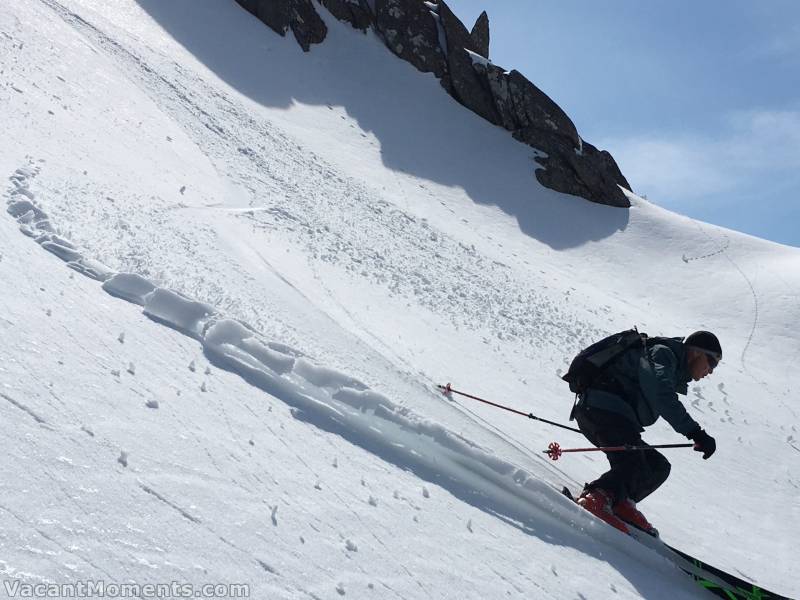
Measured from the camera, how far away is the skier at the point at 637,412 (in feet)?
16.8

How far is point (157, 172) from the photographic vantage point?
10703mm

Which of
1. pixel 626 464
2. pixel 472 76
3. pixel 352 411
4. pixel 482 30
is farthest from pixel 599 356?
pixel 482 30

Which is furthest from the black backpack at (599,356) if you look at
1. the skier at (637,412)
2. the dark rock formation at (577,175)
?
the dark rock formation at (577,175)

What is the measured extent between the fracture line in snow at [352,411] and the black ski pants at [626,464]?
480mm

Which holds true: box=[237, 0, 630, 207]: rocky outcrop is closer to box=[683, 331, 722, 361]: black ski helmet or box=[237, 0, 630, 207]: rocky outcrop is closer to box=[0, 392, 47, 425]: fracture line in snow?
box=[683, 331, 722, 361]: black ski helmet

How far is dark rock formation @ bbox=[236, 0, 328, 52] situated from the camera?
27.5 metres

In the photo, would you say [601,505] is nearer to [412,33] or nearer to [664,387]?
[664,387]

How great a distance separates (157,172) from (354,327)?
4720 millimetres

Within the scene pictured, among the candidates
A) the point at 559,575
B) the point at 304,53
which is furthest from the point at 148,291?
the point at 304,53

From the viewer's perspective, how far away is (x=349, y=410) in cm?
506

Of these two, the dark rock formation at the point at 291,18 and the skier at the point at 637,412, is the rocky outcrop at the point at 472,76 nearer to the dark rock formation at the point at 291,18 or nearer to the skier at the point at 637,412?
the dark rock formation at the point at 291,18

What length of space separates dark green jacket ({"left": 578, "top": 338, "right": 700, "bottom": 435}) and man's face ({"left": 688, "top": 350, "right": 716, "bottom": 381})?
5cm

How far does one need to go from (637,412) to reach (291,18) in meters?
25.7

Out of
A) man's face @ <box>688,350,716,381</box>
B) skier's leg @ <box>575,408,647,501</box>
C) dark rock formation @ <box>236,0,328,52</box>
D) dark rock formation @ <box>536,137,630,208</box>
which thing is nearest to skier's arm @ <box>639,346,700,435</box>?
man's face @ <box>688,350,716,381</box>
